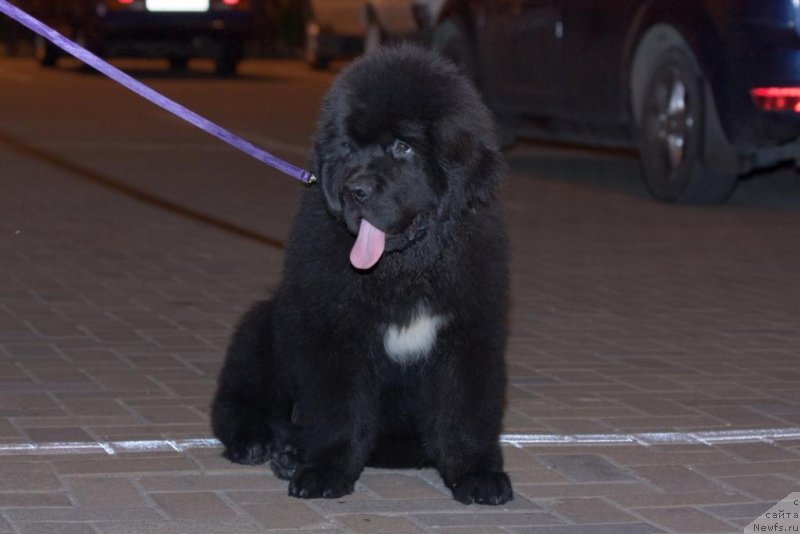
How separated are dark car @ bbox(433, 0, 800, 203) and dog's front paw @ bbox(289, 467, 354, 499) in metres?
6.14

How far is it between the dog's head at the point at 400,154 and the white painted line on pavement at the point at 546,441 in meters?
1.14

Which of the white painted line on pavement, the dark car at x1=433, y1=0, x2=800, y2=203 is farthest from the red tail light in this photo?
the white painted line on pavement

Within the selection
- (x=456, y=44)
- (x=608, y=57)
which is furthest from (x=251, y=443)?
(x=456, y=44)

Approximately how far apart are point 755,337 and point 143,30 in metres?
16.6

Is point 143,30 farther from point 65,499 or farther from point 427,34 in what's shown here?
point 65,499

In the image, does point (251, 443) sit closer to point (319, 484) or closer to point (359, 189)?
point (319, 484)

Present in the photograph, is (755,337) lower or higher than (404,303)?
lower

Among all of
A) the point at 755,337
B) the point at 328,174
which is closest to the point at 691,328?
the point at 755,337

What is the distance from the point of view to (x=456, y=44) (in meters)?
13.4

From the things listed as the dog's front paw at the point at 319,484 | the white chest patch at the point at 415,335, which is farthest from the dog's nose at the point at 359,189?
the dog's front paw at the point at 319,484

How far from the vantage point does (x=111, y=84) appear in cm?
2198

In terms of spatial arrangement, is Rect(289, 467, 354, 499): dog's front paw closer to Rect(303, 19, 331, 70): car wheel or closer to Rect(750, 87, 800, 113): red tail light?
Rect(750, 87, 800, 113): red tail light

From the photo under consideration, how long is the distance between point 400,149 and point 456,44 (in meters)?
9.29

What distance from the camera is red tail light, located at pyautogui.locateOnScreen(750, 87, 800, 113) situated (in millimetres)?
9828
